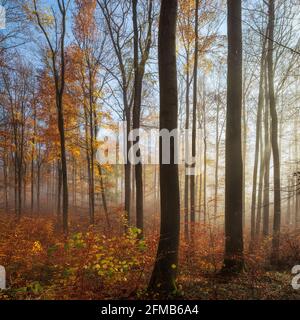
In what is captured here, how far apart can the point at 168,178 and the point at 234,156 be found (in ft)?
7.51

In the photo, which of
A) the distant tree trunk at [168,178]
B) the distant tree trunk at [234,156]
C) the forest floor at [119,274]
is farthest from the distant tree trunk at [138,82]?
the distant tree trunk at [168,178]

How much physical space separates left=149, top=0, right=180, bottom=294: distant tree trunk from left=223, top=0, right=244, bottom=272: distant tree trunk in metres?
1.97

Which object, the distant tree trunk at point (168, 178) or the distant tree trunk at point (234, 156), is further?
the distant tree trunk at point (234, 156)

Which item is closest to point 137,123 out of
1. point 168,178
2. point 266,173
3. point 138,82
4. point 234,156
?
point 138,82

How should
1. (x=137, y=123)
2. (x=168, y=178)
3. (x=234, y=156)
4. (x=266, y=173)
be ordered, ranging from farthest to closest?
(x=266, y=173)
(x=137, y=123)
(x=234, y=156)
(x=168, y=178)

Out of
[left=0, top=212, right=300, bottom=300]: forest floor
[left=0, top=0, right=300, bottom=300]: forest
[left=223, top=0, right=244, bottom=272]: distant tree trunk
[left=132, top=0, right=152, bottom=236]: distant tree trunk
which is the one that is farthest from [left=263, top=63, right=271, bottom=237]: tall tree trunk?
[left=223, top=0, right=244, bottom=272]: distant tree trunk

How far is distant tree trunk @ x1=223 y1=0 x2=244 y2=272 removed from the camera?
20.0 ft

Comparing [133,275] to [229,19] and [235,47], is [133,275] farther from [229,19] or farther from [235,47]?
[229,19]

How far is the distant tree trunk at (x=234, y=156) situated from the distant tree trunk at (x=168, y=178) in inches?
77.7

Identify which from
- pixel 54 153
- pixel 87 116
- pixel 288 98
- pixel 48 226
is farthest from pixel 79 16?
pixel 288 98

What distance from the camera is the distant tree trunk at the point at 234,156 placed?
6.10m

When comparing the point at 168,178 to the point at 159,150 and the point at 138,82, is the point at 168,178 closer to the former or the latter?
the point at 159,150

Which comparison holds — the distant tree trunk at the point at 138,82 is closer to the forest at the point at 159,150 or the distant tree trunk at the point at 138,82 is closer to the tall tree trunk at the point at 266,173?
the forest at the point at 159,150

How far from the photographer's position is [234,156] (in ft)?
20.3
